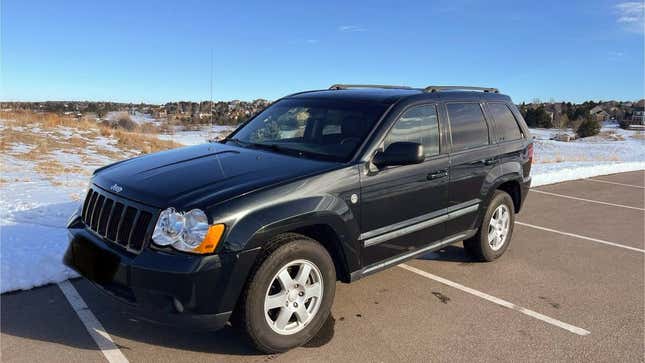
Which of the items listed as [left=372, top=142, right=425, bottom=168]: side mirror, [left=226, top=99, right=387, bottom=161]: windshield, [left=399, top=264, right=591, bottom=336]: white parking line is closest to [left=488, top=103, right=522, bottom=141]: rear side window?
[left=399, top=264, right=591, bottom=336]: white parking line

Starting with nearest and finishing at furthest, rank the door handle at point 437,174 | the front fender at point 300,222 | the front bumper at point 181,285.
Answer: the front bumper at point 181,285
the front fender at point 300,222
the door handle at point 437,174

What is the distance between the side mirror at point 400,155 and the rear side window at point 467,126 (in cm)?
107

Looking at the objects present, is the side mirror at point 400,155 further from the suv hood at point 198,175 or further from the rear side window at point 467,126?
the rear side window at point 467,126

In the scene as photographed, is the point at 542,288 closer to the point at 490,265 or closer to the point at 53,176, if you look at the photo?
the point at 490,265

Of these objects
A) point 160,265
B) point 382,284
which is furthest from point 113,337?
point 382,284

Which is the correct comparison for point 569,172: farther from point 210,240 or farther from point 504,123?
point 210,240

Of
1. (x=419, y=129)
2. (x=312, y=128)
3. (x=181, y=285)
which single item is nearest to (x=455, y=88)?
(x=419, y=129)

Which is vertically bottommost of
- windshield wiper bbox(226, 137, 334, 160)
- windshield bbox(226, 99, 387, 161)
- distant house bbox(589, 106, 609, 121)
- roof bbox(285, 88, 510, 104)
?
windshield wiper bbox(226, 137, 334, 160)

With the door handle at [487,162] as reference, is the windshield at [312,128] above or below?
above

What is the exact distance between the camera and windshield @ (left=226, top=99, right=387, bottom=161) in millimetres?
3959

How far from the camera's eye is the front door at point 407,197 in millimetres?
3771

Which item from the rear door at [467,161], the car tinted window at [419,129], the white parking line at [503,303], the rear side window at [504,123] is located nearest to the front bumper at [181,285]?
the car tinted window at [419,129]

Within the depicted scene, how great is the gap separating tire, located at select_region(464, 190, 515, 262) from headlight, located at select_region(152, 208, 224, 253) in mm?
3229

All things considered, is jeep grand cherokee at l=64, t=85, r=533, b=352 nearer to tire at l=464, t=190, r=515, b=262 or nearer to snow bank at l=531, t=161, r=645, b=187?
tire at l=464, t=190, r=515, b=262
